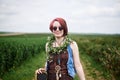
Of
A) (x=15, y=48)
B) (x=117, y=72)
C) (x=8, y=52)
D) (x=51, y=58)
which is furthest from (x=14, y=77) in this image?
(x=51, y=58)

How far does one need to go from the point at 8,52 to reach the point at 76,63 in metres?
5.08

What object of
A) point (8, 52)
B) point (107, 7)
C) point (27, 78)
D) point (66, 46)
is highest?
point (107, 7)

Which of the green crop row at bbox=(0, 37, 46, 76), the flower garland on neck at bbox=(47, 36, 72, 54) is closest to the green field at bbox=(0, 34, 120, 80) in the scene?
the green crop row at bbox=(0, 37, 46, 76)

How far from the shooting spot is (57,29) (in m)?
2.44

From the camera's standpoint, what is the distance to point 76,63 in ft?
7.70

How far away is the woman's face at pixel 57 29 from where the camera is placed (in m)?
2.44

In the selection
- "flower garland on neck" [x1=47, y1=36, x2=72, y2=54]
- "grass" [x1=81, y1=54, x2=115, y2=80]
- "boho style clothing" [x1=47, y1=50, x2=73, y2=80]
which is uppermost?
"flower garland on neck" [x1=47, y1=36, x2=72, y2=54]

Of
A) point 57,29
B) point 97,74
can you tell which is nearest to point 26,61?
point 97,74

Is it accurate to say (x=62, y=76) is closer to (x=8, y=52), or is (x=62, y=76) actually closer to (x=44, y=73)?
(x=44, y=73)

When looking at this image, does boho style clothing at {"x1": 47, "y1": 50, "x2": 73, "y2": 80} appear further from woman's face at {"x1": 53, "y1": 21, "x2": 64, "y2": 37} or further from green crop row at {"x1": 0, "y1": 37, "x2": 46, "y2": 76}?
green crop row at {"x1": 0, "y1": 37, "x2": 46, "y2": 76}

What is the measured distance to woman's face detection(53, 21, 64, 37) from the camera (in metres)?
2.44

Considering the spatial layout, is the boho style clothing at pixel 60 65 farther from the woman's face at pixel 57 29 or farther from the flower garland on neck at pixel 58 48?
the woman's face at pixel 57 29

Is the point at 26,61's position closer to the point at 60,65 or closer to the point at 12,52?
the point at 12,52

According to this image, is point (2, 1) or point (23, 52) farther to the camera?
point (23, 52)
